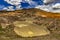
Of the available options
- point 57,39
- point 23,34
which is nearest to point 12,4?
point 23,34

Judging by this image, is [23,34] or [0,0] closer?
[23,34]

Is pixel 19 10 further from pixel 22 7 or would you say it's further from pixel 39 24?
pixel 39 24

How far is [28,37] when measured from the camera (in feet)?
4.49

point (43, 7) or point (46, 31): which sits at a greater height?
point (43, 7)

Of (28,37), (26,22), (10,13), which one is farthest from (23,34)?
(10,13)

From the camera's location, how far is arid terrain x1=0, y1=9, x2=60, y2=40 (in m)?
1.37

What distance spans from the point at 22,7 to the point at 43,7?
18 centimetres

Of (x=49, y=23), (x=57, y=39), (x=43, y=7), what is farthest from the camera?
(x=43, y=7)

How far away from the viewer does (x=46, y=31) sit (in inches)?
56.8

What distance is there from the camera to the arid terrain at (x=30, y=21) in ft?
4.50

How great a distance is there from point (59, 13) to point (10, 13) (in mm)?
413

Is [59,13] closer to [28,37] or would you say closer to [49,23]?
Answer: [49,23]

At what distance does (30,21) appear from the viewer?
1.57 metres

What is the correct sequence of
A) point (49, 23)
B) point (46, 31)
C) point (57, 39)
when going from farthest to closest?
point (49, 23) → point (46, 31) → point (57, 39)
